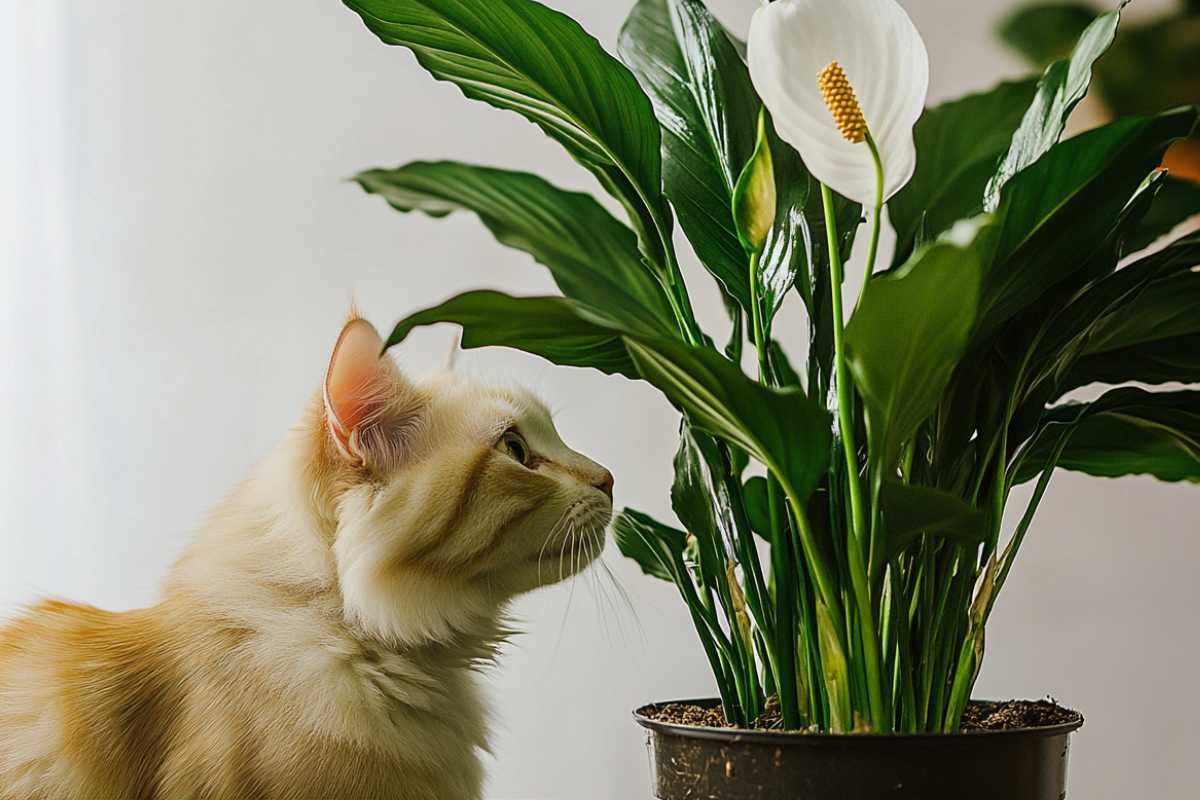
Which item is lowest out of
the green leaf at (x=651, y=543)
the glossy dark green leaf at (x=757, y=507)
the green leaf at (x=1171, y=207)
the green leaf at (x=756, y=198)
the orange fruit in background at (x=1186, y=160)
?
the green leaf at (x=651, y=543)

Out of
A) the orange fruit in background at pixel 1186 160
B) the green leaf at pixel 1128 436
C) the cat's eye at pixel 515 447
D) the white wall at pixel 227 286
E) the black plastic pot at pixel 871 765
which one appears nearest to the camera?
the black plastic pot at pixel 871 765

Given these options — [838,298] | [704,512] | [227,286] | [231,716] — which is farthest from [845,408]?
[227,286]

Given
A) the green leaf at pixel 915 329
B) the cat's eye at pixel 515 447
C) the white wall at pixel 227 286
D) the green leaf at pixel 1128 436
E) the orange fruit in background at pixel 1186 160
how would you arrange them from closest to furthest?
the green leaf at pixel 915 329
the green leaf at pixel 1128 436
the cat's eye at pixel 515 447
the orange fruit in background at pixel 1186 160
the white wall at pixel 227 286

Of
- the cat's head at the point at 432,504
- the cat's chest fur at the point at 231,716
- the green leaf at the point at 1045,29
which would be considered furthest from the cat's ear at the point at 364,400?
the green leaf at the point at 1045,29

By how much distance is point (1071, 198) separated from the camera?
0.65 meters

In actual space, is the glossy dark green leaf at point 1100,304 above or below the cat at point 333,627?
above

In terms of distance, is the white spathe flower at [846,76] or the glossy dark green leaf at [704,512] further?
the glossy dark green leaf at [704,512]

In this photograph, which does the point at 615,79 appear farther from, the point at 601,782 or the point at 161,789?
the point at 601,782

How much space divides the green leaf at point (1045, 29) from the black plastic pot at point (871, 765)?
949 mm

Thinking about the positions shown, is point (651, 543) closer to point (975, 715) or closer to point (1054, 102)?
point (975, 715)

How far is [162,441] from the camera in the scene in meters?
1.58

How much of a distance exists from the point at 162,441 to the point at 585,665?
2.24 ft

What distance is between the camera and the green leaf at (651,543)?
958mm

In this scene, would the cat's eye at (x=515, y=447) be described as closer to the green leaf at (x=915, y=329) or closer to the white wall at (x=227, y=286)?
the green leaf at (x=915, y=329)
